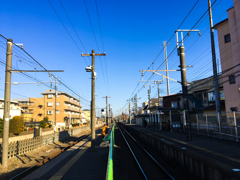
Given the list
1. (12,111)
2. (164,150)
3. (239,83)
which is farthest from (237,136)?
(12,111)

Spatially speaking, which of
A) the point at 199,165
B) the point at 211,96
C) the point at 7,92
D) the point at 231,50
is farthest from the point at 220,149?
the point at 211,96

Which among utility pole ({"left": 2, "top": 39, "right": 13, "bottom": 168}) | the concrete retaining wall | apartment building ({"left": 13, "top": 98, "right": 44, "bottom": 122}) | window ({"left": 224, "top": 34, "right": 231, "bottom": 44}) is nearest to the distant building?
window ({"left": 224, "top": 34, "right": 231, "bottom": 44})

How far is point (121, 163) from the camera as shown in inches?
445

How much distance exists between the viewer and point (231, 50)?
2102 centimetres

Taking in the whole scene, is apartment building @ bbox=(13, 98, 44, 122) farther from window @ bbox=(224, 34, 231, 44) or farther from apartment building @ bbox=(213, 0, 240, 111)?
window @ bbox=(224, 34, 231, 44)

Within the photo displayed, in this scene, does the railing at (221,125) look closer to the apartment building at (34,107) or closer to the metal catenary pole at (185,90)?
the metal catenary pole at (185,90)

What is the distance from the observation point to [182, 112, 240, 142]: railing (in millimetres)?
12483

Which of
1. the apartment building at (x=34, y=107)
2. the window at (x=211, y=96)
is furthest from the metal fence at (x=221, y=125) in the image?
the apartment building at (x=34, y=107)

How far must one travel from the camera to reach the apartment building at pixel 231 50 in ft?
64.3

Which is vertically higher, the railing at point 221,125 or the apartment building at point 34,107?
the apartment building at point 34,107

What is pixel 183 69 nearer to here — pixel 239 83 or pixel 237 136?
pixel 237 136

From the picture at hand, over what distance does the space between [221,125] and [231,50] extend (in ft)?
37.3

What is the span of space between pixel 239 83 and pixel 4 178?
22225 mm

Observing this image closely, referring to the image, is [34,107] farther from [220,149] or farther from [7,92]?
[220,149]
